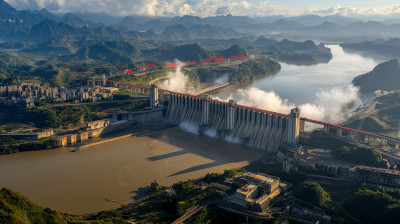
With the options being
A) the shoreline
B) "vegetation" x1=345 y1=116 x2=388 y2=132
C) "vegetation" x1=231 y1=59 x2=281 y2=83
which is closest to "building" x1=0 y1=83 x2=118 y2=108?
the shoreline

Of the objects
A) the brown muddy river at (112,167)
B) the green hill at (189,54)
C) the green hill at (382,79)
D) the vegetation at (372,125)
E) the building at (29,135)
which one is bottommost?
the brown muddy river at (112,167)

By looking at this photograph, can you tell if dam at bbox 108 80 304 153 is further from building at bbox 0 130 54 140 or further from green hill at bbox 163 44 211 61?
green hill at bbox 163 44 211 61

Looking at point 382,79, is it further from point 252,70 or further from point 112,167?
point 112,167

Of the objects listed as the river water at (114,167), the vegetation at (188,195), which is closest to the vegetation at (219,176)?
the vegetation at (188,195)

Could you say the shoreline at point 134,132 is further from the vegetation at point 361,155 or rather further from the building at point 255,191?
the vegetation at point 361,155

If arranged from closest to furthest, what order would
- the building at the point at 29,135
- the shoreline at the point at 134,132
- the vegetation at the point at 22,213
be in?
the vegetation at the point at 22,213 < the shoreline at the point at 134,132 < the building at the point at 29,135

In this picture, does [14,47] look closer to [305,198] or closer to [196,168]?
[196,168]

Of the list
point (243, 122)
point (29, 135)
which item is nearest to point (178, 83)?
point (243, 122)

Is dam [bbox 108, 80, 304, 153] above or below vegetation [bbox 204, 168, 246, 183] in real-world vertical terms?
above
